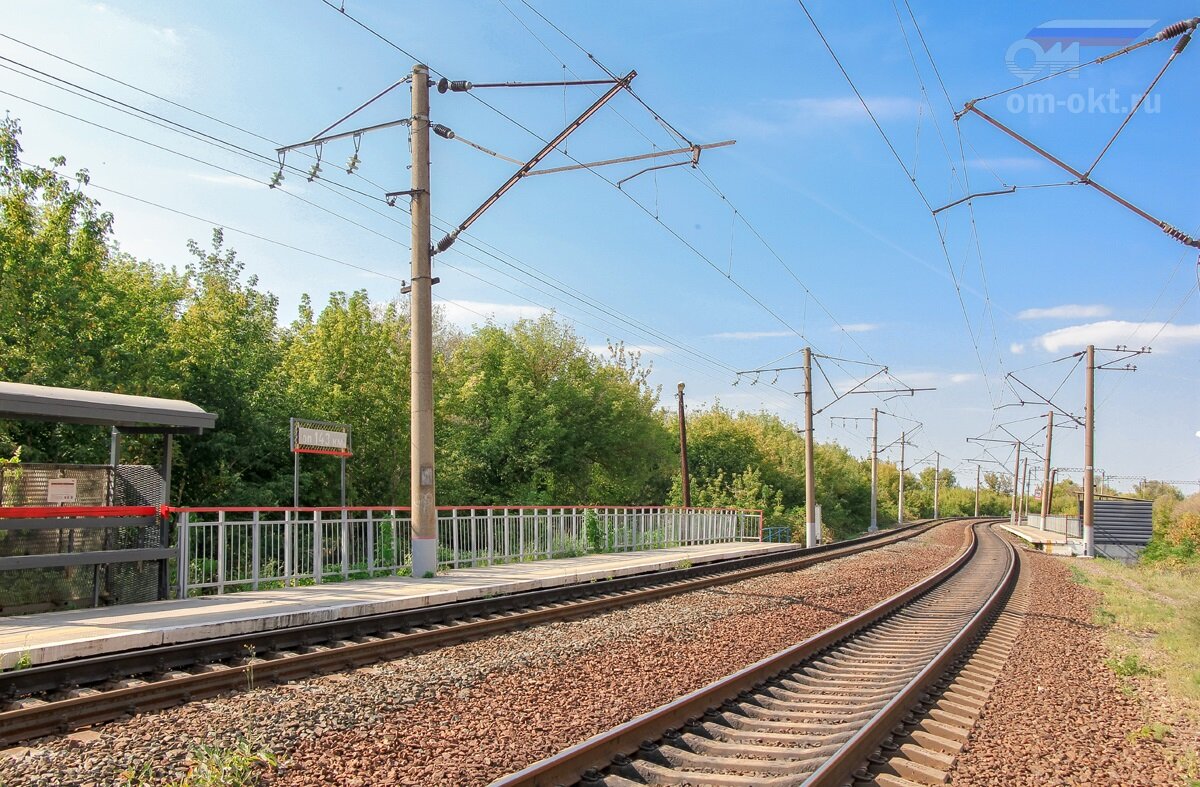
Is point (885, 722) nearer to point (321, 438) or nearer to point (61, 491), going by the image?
point (61, 491)

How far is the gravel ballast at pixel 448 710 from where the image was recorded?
6.01 meters

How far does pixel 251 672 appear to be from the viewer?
27.1 ft

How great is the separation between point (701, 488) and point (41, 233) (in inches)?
1716

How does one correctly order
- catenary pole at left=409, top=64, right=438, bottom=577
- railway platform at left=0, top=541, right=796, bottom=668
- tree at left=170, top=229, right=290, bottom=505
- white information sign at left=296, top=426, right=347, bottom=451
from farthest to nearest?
tree at left=170, top=229, right=290, bottom=505 < catenary pole at left=409, top=64, right=438, bottom=577 < white information sign at left=296, top=426, right=347, bottom=451 < railway platform at left=0, top=541, right=796, bottom=668

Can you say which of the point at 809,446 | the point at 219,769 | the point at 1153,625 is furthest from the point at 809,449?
the point at 219,769

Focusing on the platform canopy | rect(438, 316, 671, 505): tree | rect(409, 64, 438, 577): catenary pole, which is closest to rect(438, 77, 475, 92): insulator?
rect(409, 64, 438, 577): catenary pole

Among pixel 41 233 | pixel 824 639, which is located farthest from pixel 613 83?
pixel 41 233

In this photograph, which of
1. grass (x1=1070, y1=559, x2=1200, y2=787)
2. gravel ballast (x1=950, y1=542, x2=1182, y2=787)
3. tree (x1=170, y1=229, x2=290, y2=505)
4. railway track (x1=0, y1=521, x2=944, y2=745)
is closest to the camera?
gravel ballast (x1=950, y1=542, x2=1182, y2=787)

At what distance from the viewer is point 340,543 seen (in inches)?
656

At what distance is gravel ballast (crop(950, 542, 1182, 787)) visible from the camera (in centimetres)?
664

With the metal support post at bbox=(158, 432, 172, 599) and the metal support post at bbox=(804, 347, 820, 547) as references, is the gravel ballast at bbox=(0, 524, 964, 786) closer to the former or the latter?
the metal support post at bbox=(158, 432, 172, 599)

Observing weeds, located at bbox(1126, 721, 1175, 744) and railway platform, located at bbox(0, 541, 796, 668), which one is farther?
railway platform, located at bbox(0, 541, 796, 668)

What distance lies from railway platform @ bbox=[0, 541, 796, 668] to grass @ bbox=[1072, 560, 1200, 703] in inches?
386

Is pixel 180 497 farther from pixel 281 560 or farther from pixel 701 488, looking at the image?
Result: pixel 701 488
